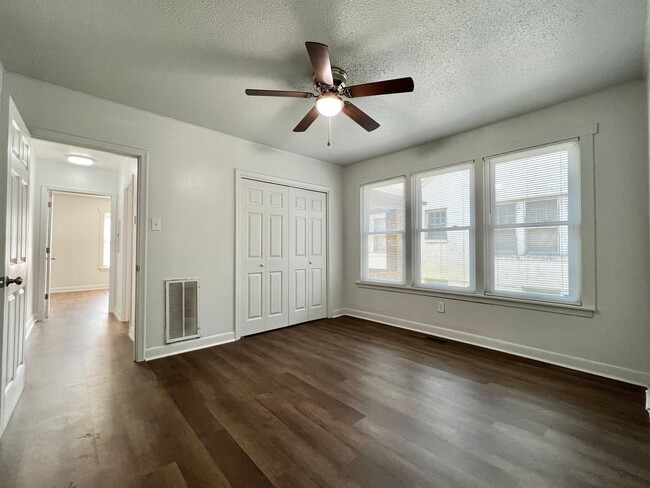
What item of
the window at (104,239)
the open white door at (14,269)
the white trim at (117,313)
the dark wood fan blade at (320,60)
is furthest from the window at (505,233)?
the window at (104,239)

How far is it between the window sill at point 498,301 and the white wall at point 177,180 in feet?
7.59

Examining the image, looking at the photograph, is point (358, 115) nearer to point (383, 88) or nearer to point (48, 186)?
point (383, 88)

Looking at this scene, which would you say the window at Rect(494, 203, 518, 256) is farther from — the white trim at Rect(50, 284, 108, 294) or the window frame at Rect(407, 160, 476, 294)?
the white trim at Rect(50, 284, 108, 294)

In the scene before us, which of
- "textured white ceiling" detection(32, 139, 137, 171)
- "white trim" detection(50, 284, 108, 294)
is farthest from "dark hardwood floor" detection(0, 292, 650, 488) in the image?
"white trim" detection(50, 284, 108, 294)

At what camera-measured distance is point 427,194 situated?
3.88 m

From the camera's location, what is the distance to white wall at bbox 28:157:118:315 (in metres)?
4.32

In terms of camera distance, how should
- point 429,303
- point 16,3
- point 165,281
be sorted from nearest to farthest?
point 16,3 → point 165,281 → point 429,303

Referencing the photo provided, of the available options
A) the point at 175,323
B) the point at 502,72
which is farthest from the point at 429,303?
the point at 175,323

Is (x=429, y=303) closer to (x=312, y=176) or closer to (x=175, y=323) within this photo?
(x=312, y=176)

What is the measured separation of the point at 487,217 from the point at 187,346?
3.71m

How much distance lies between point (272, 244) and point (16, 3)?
9.69ft

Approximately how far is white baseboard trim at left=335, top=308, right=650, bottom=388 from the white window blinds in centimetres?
54

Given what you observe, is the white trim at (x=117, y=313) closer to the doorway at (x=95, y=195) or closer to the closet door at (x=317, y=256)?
the doorway at (x=95, y=195)

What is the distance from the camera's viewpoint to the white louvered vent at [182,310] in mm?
3068
